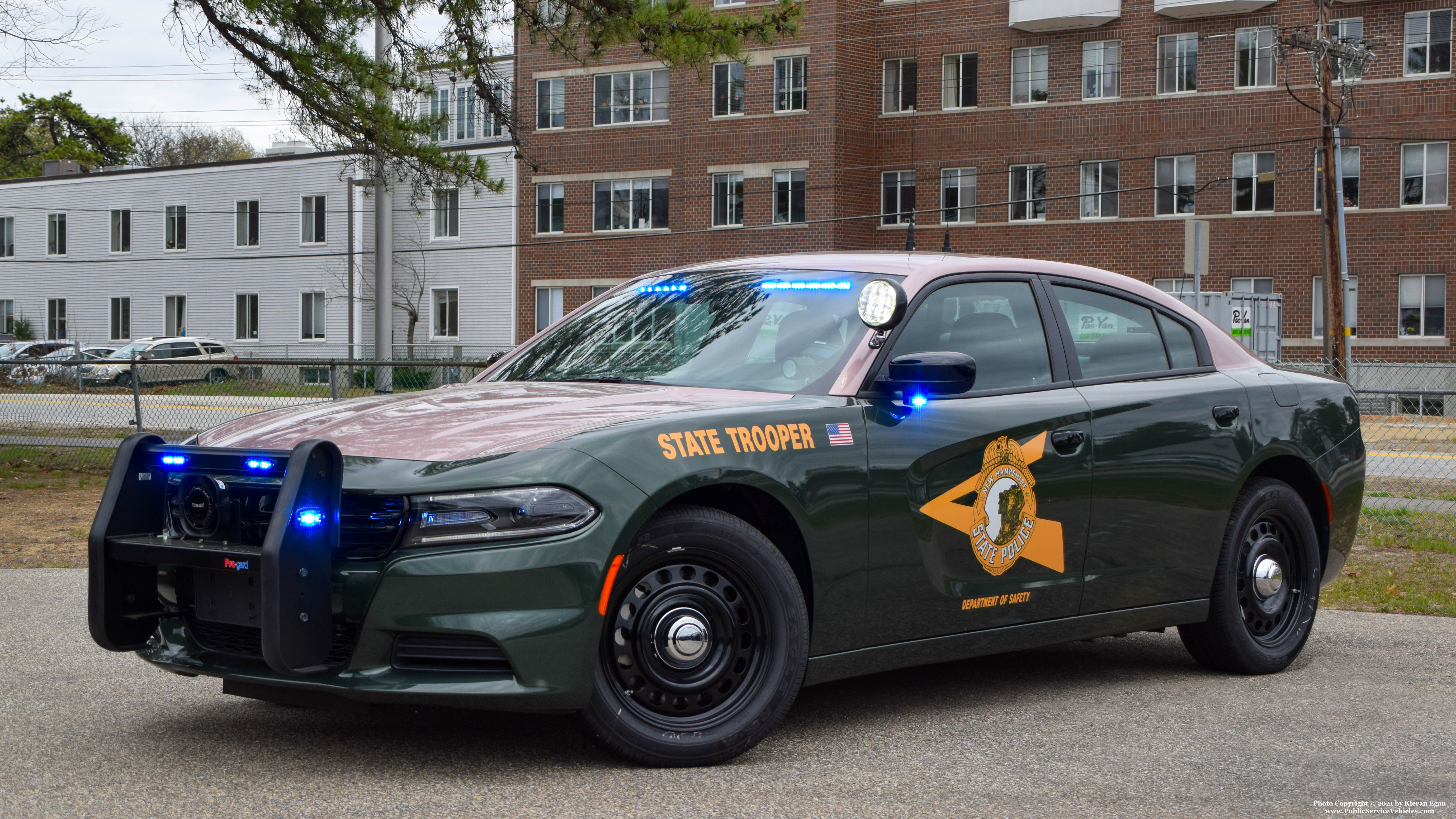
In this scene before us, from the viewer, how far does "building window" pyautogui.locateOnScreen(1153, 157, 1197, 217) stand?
41.3 meters

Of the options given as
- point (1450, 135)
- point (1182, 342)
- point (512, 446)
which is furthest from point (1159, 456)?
point (1450, 135)

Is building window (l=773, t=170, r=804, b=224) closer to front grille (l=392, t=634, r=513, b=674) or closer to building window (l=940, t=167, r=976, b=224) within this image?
building window (l=940, t=167, r=976, b=224)

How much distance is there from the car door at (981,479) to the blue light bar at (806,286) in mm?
271

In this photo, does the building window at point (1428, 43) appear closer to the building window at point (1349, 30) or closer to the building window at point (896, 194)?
the building window at point (1349, 30)

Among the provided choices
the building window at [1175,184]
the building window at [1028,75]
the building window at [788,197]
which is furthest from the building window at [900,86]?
the building window at [1175,184]

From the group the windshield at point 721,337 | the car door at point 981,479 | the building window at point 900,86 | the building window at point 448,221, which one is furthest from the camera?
the building window at point 448,221

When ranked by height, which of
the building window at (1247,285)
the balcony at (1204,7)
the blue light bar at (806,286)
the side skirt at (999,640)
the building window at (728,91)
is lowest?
the side skirt at (999,640)

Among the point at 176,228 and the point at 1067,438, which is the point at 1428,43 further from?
the point at 176,228

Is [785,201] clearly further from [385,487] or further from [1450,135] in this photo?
[385,487]

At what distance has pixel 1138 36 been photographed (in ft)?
136

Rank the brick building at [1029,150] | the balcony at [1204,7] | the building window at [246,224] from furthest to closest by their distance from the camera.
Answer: the building window at [246,224], the balcony at [1204,7], the brick building at [1029,150]

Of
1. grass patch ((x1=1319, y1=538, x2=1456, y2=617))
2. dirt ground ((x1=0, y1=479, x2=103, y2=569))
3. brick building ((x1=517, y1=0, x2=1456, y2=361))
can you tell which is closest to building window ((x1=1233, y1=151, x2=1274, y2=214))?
brick building ((x1=517, y1=0, x2=1456, y2=361))

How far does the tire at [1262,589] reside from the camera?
6.06 metres

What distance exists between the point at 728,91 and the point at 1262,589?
3992 centimetres
